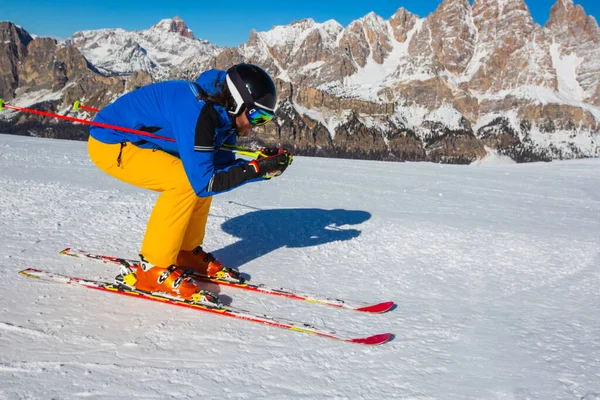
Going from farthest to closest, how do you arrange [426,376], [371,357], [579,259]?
[579,259]
[371,357]
[426,376]

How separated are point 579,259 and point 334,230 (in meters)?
3.30

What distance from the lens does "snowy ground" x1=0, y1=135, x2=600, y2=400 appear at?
2666mm

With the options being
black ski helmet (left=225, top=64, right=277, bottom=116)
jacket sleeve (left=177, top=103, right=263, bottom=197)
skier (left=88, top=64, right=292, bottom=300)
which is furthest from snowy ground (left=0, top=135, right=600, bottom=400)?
black ski helmet (left=225, top=64, right=277, bottom=116)

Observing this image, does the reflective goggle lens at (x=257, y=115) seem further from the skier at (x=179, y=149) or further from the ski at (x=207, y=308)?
the ski at (x=207, y=308)

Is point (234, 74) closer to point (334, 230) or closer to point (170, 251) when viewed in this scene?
point (170, 251)

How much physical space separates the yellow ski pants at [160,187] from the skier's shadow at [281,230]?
1.19 metres

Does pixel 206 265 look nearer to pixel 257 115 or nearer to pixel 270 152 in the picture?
pixel 270 152

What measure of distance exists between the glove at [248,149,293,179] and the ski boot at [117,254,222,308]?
1.11 metres

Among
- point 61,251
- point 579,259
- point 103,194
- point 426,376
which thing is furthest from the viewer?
point 103,194

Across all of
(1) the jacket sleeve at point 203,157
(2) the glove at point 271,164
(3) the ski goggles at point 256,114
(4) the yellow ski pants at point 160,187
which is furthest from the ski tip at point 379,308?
(3) the ski goggles at point 256,114

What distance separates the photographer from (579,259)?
5.93 m

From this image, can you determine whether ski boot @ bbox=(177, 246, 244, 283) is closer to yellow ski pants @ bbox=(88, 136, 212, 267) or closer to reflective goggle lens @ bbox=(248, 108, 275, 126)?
yellow ski pants @ bbox=(88, 136, 212, 267)

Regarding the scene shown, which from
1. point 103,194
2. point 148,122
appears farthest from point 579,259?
point 103,194

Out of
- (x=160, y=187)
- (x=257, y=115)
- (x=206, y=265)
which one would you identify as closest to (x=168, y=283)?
(x=206, y=265)
